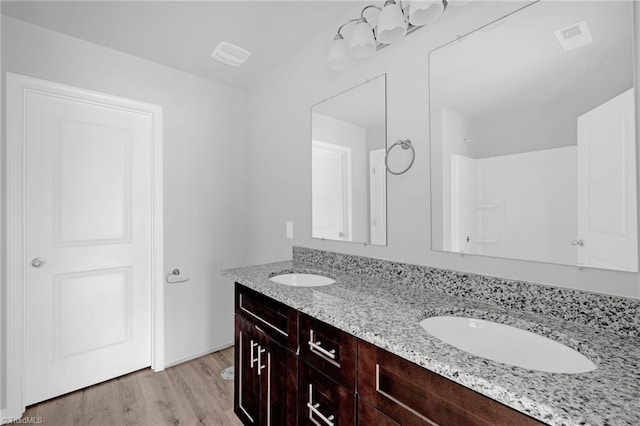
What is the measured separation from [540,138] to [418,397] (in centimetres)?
96

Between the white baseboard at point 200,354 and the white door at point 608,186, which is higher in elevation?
the white door at point 608,186

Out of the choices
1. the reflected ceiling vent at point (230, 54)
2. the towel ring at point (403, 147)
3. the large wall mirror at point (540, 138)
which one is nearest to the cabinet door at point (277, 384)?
the large wall mirror at point (540, 138)

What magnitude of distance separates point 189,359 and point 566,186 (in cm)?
275

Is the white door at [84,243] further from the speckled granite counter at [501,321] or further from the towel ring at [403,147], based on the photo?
the towel ring at [403,147]

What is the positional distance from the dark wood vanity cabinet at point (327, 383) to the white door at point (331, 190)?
65 centimetres

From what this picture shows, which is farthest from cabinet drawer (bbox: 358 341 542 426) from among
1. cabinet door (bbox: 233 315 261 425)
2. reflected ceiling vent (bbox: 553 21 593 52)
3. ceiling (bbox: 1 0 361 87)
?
ceiling (bbox: 1 0 361 87)

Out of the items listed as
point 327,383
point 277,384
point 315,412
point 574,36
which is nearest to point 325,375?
point 327,383

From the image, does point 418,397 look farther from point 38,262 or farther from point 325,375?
point 38,262

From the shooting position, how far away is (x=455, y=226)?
4.20ft

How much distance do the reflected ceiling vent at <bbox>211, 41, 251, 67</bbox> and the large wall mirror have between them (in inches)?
57.9

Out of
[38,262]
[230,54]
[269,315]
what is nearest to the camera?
[269,315]

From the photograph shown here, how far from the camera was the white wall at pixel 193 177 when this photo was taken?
6.98ft

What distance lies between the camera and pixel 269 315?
1384 millimetres

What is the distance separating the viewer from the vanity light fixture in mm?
1223
